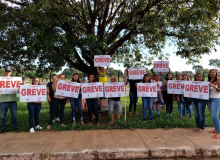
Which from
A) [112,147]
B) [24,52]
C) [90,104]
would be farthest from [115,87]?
[24,52]

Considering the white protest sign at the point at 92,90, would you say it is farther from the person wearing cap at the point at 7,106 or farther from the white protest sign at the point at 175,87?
the white protest sign at the point at 175,87

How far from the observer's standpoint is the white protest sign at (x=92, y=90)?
18.1ft

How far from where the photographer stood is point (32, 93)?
5117 millimetres

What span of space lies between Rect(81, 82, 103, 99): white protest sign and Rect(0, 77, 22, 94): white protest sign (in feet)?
7.18

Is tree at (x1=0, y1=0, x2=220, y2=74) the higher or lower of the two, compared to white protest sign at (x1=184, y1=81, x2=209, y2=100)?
higher

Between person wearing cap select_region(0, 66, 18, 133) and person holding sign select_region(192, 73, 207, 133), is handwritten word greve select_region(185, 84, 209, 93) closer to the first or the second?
person holding sign select_region(192, 73, 207, 133)

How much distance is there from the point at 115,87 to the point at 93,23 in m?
3.05

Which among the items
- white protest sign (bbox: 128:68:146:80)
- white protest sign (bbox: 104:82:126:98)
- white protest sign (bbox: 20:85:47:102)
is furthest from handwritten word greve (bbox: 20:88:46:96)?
white protest sign (bbox: 128:68:146:80)

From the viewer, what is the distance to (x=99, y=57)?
19.9 feet

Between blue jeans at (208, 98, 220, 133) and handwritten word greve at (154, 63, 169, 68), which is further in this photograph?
handwritten word greve at (154, 63, 169, 68)

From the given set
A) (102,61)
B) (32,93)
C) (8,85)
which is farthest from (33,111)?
(102,61)

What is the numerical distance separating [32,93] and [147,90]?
4.02 m

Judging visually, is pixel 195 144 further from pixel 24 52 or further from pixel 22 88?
pixel 24 52

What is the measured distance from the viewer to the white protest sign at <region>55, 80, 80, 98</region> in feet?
17.7
